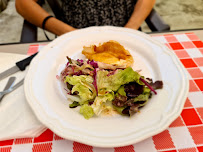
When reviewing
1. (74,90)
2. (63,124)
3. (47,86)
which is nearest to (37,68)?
(47,86)

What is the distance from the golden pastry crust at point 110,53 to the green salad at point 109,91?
158 mm

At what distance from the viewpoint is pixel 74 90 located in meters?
0.87

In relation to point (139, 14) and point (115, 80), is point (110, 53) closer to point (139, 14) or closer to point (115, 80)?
point (115, 80)

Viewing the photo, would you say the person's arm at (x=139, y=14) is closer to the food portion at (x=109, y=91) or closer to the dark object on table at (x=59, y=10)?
the dark object on table at (x=59, y=10)

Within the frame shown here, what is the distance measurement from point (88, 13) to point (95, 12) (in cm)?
6

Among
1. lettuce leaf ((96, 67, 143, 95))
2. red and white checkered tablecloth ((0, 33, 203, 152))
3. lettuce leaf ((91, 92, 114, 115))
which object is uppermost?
lettuce leaf ((96, 67, 143, 95))

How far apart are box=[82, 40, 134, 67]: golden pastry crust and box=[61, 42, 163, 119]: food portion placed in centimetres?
16

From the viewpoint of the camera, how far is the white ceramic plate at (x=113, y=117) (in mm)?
714

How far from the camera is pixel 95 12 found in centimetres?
159

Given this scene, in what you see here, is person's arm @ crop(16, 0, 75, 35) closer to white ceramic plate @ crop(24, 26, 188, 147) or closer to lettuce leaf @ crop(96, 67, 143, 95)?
white ceramic plate @ crop(24, 26, 188, 147)

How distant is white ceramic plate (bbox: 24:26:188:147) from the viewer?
71cm

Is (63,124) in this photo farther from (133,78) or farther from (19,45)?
(19,45)

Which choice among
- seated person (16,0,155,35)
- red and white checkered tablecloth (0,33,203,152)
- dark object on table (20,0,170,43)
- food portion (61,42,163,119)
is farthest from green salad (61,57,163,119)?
seated person (16,0,155,35)

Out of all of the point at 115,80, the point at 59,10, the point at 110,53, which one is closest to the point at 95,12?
the point at 59,10
